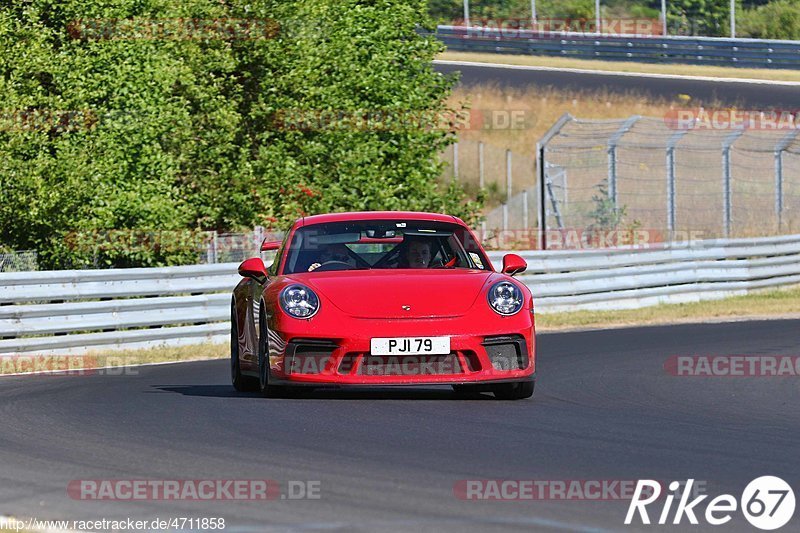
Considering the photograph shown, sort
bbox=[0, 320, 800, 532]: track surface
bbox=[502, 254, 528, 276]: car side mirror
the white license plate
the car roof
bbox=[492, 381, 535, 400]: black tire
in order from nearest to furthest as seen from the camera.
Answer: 1. bbox=[0, 320, 800, 532]: track surface
2. the white license plate
3. bbox=[492, 381, 535, 400]: black tire
4. bbox=[502, 254, 528, 276]: car side mirror
5. the car roof

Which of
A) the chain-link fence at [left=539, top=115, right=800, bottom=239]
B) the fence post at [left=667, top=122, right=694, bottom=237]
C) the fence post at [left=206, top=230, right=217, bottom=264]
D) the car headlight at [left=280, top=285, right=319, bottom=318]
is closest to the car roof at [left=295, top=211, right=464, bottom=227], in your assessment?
the car headlight at [left=280, top=285, right=319, bottom=318]

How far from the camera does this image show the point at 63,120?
20.3 m

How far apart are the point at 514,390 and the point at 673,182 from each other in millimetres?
16829

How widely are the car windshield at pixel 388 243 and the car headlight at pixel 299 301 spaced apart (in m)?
0.69

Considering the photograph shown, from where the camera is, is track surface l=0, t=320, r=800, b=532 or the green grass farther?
the green grass

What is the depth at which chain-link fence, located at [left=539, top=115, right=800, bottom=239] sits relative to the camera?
26188mm

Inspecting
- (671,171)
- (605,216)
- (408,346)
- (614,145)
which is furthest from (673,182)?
(408,346)

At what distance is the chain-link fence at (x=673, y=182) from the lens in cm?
2619

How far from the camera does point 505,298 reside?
390 inches

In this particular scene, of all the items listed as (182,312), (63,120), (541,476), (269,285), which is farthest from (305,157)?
(541,476)

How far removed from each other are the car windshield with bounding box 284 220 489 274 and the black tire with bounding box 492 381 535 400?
99 centimetres

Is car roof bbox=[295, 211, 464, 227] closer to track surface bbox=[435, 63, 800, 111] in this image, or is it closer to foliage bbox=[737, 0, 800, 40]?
track surface bbox=[435, 63, 800, 111]

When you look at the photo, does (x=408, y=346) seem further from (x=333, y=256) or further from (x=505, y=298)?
(x=333, y=256)

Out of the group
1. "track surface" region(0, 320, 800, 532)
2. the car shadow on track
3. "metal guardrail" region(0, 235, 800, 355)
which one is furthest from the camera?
"metal guardrail" region(0, 235, 800, 355)
